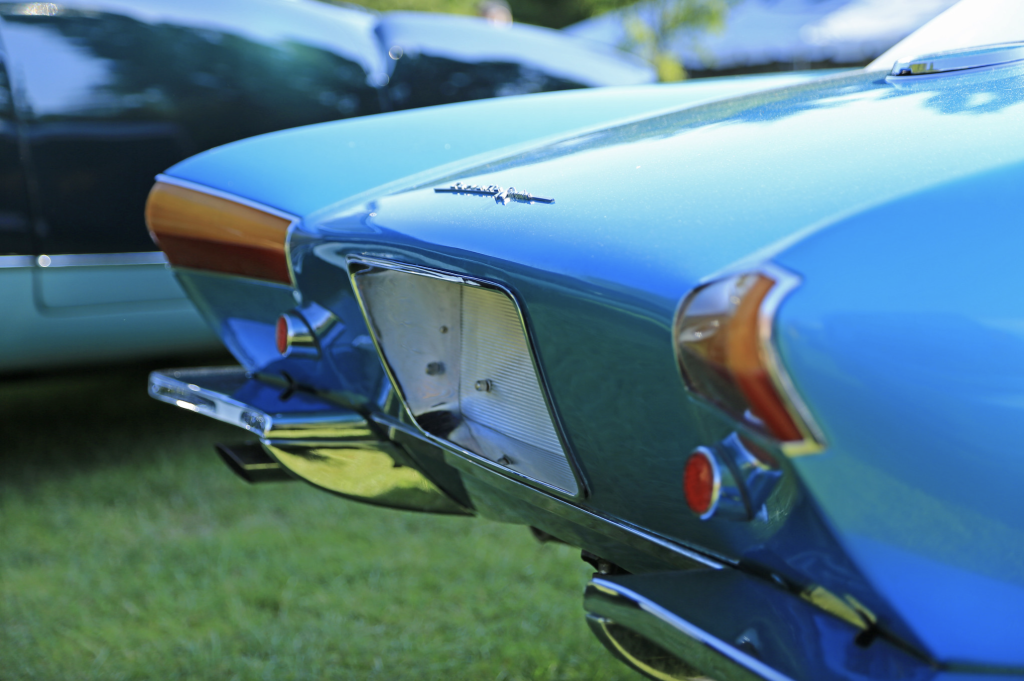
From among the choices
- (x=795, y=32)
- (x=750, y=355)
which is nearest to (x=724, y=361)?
(x=750, y=355)

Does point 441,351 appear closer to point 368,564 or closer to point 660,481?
point 660,481

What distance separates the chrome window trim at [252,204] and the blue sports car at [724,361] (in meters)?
0.01

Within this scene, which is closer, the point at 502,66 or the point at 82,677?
the point at 82,677

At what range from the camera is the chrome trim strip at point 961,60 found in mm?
1482

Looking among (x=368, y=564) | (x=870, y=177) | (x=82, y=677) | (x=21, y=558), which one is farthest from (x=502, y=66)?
(x=870, y=177)

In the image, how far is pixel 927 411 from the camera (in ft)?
3.00

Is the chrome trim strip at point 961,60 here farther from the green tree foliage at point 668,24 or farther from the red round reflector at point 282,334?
the green tree foliage at point 668,24

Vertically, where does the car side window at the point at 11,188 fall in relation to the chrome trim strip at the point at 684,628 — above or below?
above

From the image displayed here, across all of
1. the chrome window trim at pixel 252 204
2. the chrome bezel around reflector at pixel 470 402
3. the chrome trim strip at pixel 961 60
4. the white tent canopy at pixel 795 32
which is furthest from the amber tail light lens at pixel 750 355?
the white tent canopy at pixel 795 32

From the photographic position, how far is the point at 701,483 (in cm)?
103

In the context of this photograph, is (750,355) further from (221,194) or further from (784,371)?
(221,194)

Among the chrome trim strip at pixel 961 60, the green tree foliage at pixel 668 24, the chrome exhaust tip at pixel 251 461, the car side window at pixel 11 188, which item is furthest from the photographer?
the green tree foliage at pixel 668 24

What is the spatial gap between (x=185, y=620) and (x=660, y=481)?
1.54 meters

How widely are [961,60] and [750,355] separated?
2.97ft
